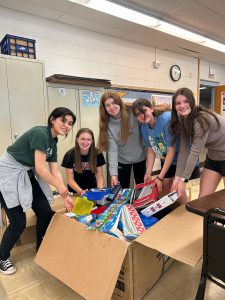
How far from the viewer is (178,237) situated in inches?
51.1

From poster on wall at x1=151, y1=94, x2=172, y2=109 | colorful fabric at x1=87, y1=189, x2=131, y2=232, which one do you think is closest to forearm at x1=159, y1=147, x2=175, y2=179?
colorful fabric at x1=87, y1=189, x2=131, y2=232

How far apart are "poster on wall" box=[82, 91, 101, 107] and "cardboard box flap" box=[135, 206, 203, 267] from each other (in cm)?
219

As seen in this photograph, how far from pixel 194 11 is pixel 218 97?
323cm

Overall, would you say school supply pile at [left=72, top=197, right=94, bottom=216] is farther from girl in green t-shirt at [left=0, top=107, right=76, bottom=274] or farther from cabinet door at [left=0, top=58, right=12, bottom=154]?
cabinet door at [left=0, top=58, right=12, bottom=154]

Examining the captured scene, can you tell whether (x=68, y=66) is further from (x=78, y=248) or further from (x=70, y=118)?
(x=78, y=248)

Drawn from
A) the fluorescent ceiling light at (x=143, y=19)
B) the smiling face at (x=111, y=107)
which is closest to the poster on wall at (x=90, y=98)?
the fluorescent ceiling light at (x=143, y=19)

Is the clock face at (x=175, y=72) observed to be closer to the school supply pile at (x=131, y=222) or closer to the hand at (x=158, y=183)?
the hand at (x=158, y=183)

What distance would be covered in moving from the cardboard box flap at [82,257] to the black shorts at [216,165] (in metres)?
1.05

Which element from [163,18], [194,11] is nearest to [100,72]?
[163,18]

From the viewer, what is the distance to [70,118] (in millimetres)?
1620

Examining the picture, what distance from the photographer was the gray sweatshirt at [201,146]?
1.60m

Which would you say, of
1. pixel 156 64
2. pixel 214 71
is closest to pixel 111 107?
pixel 156 64

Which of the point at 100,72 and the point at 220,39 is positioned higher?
the point at 220,39

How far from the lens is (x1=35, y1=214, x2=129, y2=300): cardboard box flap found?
1218 mm
